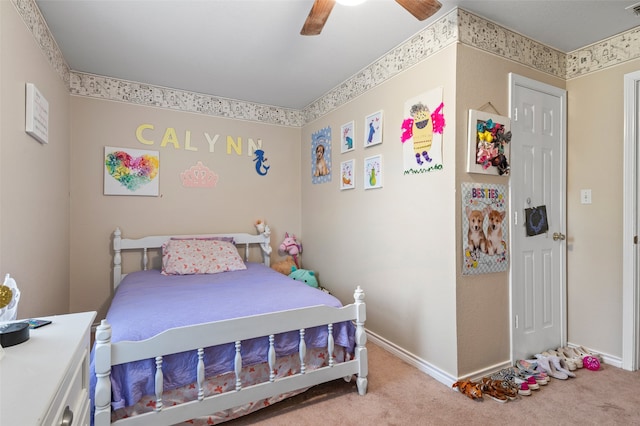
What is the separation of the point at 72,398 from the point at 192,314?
30.6 inches

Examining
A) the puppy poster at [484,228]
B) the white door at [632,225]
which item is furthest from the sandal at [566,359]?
→ the puppy poster at [484,228]

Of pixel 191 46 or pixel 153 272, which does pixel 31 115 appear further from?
pixel 153 272

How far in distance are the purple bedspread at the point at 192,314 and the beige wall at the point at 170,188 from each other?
0.75 metres

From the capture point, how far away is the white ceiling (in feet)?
6.55

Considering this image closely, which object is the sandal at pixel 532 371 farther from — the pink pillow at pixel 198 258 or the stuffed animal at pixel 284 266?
the pink pillow at pixel 198 258

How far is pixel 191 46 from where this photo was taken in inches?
96.4

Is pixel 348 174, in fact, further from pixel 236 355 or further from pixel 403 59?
pixel 236 355

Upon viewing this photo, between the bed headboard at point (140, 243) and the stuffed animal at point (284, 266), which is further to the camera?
the stuffed animal at point (284, 266)

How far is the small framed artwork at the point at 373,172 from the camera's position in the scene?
274cm

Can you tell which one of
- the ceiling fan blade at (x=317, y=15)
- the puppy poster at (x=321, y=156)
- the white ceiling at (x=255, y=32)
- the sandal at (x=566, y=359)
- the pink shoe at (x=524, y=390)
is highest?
the white ceiling at (x=255, y=32)

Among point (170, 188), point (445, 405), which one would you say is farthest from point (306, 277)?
point (445, 405)

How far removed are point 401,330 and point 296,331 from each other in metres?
1.06

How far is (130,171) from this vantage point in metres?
3.14

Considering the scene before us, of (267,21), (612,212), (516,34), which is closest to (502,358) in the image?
(612,212)
